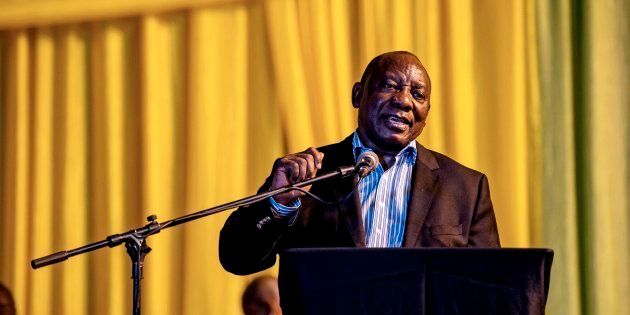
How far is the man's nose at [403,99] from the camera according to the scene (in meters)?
3.29

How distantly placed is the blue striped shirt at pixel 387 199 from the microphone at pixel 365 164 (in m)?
0.59

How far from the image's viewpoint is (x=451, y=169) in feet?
11.2

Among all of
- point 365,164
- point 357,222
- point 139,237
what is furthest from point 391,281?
point 357,222

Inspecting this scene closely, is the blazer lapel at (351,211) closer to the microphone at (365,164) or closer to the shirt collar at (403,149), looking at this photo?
the shirt collar at (403,149)

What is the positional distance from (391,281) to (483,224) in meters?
1.11

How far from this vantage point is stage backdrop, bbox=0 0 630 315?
14.6 feet

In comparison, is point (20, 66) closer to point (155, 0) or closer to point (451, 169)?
point (155, 0)

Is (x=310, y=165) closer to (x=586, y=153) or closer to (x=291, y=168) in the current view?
(x=291, y=168)

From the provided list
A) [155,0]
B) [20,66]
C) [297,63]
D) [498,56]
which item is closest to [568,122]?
[498,56]

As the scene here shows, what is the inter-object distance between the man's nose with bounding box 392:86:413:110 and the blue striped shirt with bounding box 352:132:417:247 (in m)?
0.16

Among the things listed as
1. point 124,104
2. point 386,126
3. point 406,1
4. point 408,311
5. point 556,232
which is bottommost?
point 408,311

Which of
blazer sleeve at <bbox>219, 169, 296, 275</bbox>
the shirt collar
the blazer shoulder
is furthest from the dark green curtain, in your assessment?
blazer sleeve at <bbox>219, 169, 296, 275</bbox>

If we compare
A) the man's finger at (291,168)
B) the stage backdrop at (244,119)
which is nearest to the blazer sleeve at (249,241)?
the man's finger at (291,168)

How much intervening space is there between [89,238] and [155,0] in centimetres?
119
